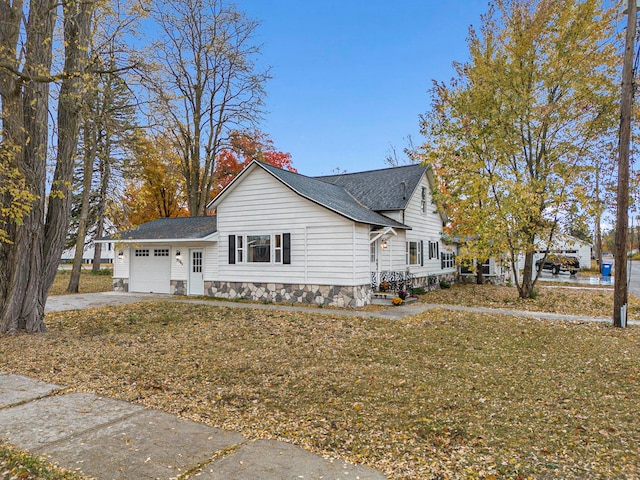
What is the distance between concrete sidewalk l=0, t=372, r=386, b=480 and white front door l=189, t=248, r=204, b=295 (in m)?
11.8

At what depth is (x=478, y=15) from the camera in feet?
53.1

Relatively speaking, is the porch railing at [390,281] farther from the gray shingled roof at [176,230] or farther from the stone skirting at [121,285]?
the stone skirting at [121,285]

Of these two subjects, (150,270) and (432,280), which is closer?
(150,270)

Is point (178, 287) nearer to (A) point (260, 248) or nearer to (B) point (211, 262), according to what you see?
(B) point (211, 262)

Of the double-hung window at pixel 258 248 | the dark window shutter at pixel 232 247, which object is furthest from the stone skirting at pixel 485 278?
the dark window shutter at pixel 232 247

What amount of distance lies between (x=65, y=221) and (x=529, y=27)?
15696 mm

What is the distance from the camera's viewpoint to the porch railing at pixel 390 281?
1435cm

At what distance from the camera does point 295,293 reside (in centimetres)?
1351

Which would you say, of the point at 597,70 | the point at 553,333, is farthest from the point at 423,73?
the point at 553,333

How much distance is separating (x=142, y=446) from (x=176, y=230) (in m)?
14.6

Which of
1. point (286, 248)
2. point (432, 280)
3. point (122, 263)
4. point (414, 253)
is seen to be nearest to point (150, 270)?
point (122, 263)

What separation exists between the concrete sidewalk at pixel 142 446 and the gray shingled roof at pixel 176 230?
11.4 m

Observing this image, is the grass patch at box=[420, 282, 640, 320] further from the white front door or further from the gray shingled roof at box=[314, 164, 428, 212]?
the white front door

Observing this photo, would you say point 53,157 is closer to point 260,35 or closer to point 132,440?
point 132,440
